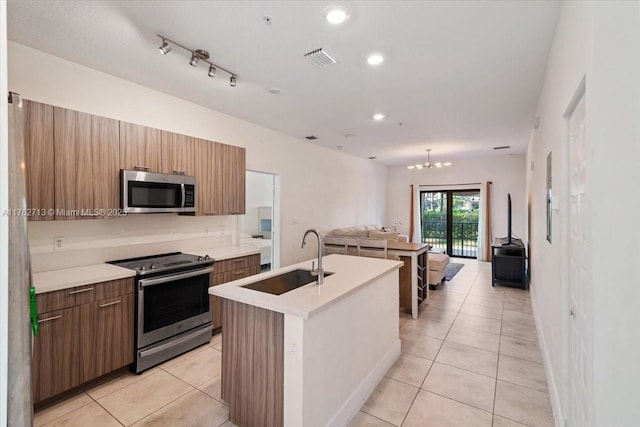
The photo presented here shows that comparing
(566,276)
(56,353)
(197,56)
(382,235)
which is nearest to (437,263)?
(382,235)

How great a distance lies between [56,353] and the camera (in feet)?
7.13

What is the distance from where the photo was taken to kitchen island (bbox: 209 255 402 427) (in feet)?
5.53

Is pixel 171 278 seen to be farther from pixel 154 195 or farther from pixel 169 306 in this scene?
pixel 154 195

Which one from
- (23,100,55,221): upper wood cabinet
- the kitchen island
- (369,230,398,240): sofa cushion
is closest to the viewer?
the kitchen island

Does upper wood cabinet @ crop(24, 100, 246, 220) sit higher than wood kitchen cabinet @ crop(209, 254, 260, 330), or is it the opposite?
upper wood cabinet @ crop(24, 100, 246, 220)

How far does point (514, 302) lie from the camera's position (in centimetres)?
457

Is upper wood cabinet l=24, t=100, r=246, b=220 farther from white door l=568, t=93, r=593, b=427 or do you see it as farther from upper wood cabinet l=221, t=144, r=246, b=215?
white door l=568, t=93, r=593, b=427

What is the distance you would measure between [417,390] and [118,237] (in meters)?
3.19

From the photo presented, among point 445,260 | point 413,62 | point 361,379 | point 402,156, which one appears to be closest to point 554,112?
point 413,62

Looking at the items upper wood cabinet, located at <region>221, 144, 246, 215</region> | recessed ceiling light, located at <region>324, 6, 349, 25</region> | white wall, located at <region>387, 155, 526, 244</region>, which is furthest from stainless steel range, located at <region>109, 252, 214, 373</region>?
white wall, located at <region>387, 155, 526, 244</region>

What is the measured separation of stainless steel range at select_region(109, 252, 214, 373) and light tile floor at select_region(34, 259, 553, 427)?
0.49 ft

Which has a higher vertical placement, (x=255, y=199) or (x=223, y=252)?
(x=255, y=199)

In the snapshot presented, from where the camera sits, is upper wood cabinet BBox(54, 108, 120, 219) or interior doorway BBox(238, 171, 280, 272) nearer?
upper wood cabinet BBox(54, 108, 120, 219)

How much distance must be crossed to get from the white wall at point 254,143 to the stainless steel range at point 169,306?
72cm
